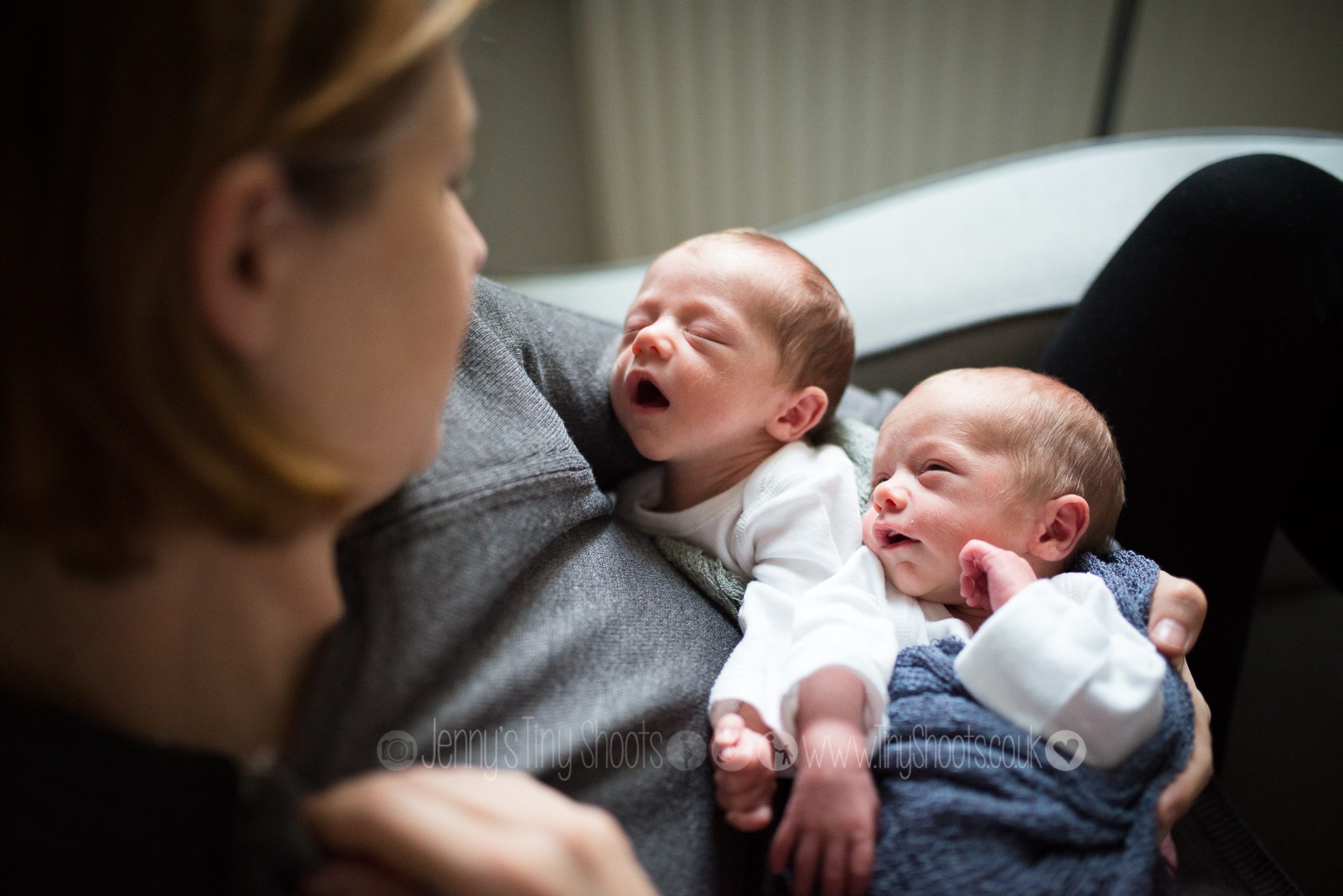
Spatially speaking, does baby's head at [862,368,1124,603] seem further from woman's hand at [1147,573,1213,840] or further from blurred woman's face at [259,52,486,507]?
blurred woman's face at [259,52,486,507]

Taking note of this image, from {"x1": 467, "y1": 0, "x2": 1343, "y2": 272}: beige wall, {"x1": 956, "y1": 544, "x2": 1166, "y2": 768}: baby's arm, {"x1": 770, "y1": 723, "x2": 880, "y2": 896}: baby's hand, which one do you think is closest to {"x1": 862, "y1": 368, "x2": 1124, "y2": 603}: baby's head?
{"x1": 956, "y1": 544, "x2": 1166, "y2": 768}: baby's arm

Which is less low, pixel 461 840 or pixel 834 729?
pixel 461 840

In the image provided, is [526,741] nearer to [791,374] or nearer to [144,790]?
[144,790]

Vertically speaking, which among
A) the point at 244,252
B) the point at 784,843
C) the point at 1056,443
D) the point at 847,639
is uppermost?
the point at 244,252

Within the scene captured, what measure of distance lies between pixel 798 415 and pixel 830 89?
1.27 m

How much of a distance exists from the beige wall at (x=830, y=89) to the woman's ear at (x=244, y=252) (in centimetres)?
154

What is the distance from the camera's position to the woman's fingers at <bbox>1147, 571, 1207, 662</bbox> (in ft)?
2.57

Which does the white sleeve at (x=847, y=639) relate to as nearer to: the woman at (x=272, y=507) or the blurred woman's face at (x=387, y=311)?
the woman at (x=272, y=507)

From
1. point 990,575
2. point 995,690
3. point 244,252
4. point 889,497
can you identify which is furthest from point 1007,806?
point 244,252

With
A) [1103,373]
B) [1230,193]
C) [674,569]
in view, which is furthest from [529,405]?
[1230,193]

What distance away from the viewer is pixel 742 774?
0.73 metres

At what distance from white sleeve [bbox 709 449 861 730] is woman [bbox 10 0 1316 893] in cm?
8

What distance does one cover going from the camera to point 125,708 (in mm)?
559

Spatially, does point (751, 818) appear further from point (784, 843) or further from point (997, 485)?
point (997, 485)
